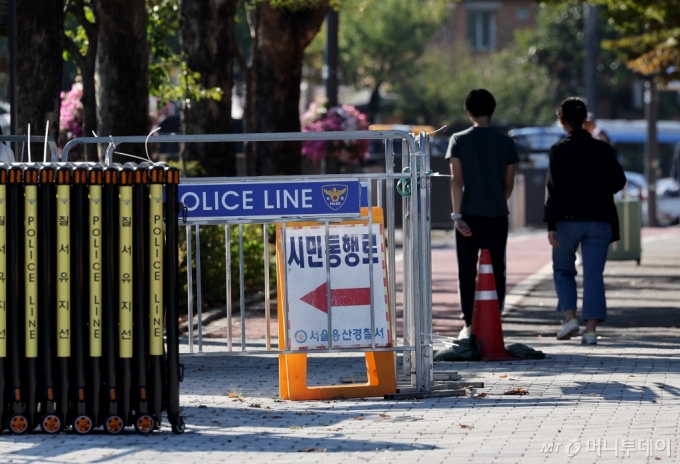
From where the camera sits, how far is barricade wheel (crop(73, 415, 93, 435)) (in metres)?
6.19

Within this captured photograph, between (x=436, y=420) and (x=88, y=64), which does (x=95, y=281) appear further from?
(x=88, y=64)

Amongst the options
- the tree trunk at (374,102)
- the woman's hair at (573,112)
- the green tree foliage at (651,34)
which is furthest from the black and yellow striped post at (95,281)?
the tree trunk at (374,102)

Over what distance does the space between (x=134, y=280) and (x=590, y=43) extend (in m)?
26.2

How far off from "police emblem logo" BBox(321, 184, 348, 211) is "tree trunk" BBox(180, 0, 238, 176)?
28.5ft

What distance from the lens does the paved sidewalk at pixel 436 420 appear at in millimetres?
5715

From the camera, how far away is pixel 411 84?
60812 mm

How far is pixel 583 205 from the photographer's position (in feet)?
32.2

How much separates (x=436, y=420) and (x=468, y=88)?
177 feet

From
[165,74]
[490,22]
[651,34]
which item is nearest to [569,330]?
[165,74]

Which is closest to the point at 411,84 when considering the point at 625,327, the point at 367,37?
the point at 367,37

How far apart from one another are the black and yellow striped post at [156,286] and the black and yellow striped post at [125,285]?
0.29ft

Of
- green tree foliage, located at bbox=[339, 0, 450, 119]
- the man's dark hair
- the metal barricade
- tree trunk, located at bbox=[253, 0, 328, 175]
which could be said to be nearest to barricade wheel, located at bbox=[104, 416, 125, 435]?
the metal barricade

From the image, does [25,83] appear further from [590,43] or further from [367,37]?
[367,37]

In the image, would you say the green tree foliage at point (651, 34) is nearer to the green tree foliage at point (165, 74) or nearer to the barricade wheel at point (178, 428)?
the green tree foliage at point (165, 74)
